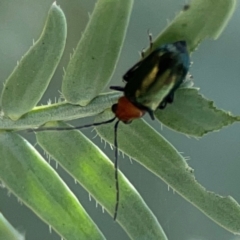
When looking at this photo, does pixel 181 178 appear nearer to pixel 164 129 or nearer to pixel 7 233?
pixel 7 233

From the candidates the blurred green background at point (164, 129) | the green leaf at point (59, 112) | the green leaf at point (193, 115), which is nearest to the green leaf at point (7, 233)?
the green leaf at point (59, 112)

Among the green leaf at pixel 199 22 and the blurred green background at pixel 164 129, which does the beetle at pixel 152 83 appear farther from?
the blurred green background at pixel 164 129

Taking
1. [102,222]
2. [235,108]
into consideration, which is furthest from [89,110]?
[235,108]

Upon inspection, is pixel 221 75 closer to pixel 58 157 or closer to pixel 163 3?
pixel 163 3

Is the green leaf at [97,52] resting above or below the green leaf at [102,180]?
above

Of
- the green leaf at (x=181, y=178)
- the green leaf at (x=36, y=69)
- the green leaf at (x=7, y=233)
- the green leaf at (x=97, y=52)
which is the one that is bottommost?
the green leaf at (x=181, y=178)
